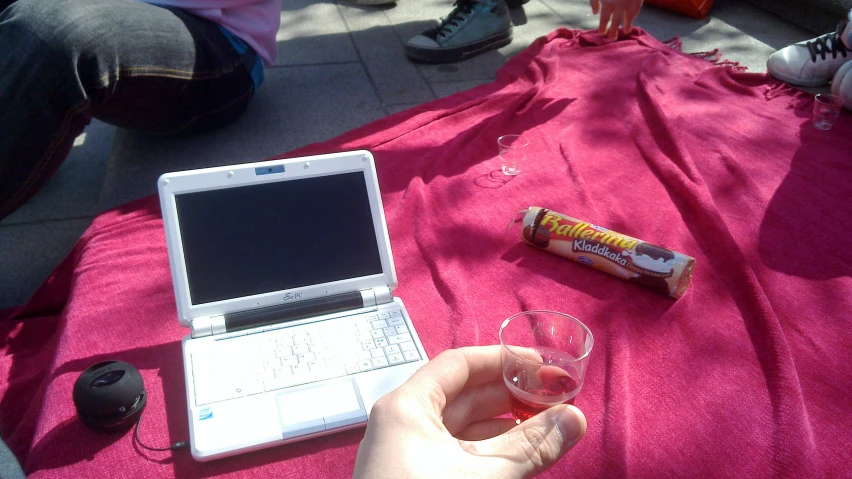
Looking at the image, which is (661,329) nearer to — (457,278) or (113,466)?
(457,278)

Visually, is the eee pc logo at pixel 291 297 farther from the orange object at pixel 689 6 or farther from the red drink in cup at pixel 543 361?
the orange object at pixel 689 6

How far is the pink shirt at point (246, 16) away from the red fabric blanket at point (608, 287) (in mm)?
568

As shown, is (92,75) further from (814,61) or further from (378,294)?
(814,61)

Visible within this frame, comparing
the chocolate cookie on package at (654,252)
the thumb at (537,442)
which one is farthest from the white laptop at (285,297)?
the chocolate cookie on package at (654,252)

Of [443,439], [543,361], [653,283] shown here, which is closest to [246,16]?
[653,283]

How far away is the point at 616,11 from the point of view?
10.3 feet

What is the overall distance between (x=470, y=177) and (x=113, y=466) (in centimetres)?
144

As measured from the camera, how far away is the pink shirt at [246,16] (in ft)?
8.20

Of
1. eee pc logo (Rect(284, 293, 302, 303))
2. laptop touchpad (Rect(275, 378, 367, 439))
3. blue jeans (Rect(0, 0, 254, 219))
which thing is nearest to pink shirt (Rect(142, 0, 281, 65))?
blue jeans (Rect(0, 0, 254, 219))

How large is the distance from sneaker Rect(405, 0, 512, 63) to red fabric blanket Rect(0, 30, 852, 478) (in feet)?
1.92

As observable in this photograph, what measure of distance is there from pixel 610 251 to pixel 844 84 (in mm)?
1723

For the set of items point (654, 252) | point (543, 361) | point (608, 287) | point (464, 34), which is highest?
point (543, 361)

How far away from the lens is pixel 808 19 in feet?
12.4

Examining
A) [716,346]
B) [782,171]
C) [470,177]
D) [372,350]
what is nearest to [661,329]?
[716,346]
